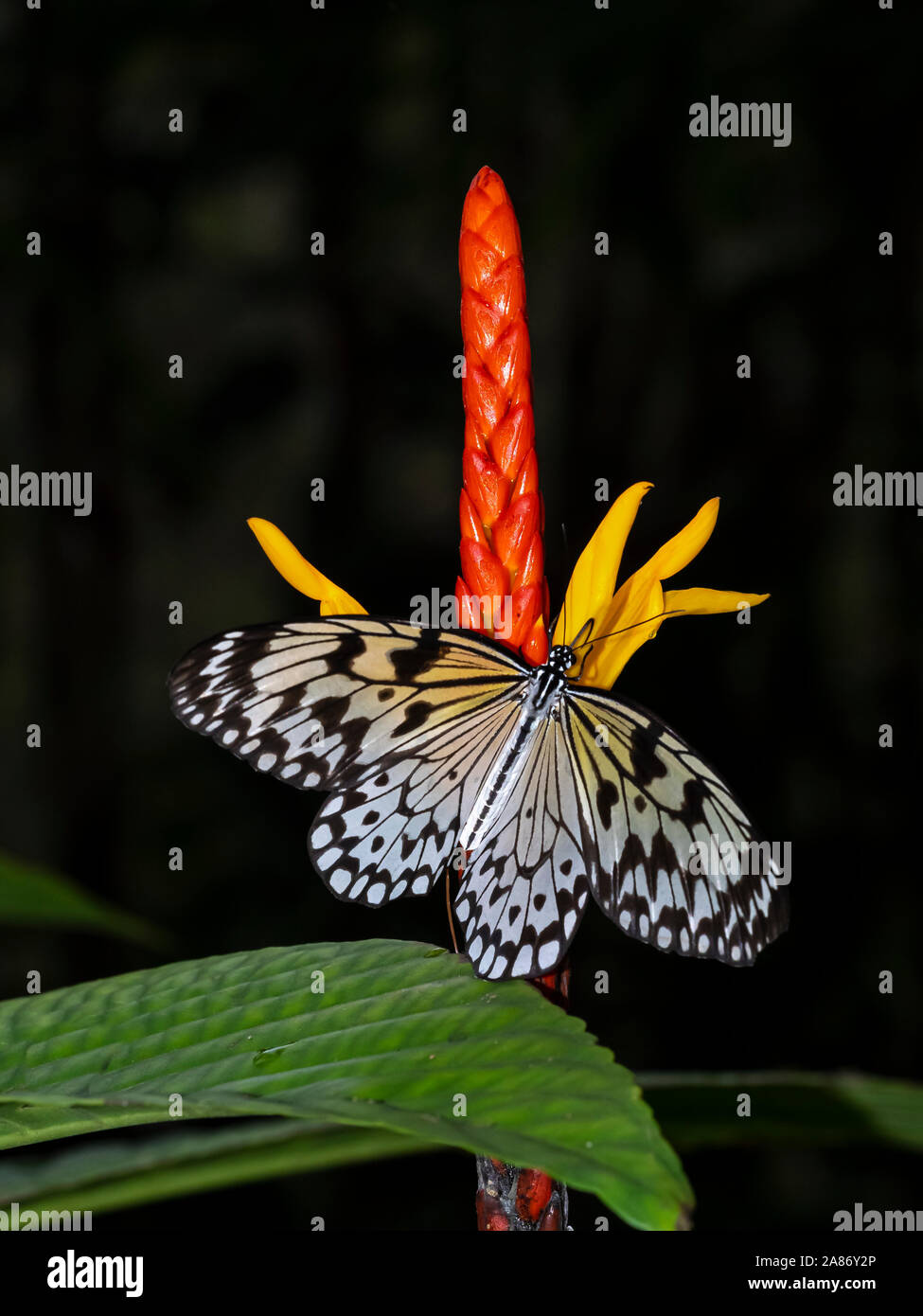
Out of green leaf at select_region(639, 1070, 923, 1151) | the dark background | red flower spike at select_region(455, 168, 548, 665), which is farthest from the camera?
the dark background

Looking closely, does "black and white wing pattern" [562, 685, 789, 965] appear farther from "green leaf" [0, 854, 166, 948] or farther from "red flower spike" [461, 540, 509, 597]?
"green leaf" [0, 854, 166, 948]

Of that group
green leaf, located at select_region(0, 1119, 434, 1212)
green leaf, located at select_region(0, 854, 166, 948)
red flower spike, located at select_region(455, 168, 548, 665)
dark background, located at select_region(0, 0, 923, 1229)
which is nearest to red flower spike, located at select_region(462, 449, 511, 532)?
red flower spike, located at select_region(455, 168, 548, 665)

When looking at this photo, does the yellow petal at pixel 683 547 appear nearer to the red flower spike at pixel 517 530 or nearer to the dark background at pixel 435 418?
the red flower spike at pixel 517 530

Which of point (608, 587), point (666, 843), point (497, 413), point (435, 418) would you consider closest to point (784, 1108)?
point (666, 843)

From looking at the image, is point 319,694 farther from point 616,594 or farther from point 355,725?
point 616,594
